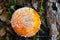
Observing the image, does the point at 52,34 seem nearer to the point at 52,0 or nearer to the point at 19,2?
the point at 52,0

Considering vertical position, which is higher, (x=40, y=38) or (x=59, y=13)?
(x=59, y=13)

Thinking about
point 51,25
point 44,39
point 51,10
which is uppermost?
point 51,10

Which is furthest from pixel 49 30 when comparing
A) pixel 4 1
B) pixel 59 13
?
pixel 4 1

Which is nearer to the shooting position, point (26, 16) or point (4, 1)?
point (26, 16)

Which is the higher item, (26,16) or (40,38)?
(26,16)

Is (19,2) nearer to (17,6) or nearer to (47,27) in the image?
(17,6)

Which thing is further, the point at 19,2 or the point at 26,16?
the point at 19,2

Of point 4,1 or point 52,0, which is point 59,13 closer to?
point 52,0

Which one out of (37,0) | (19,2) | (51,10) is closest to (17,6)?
(19,2)
